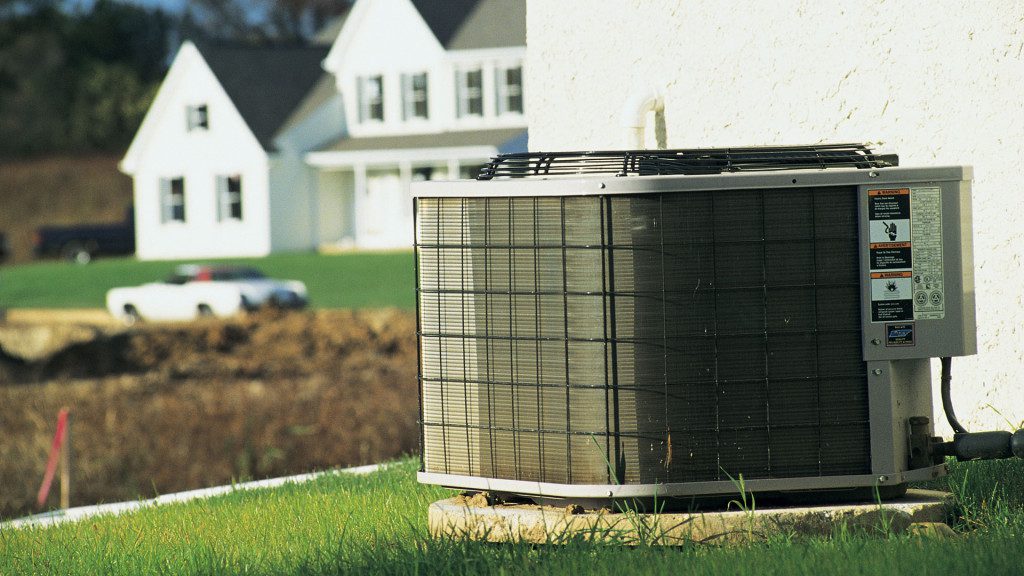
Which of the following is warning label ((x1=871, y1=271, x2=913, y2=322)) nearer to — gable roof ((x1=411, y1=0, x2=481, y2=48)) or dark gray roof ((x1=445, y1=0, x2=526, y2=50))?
dark gray roof ((x1=445, y1=0, x2=526, y2=50))

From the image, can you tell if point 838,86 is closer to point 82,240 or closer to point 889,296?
point 889,296

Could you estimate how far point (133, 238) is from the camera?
160 feet

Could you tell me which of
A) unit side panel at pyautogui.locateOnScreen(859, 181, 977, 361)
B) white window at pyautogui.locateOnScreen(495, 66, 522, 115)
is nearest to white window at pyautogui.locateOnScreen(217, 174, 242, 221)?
white window at pyautogui.locateOnScreen(495, 66, 522, 115)

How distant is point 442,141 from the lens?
37969 mm

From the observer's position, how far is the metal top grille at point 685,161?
4859mm

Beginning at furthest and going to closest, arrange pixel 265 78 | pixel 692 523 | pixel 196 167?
1. pixel 265 78
2. pixel 196 167
3. pixel 692 523

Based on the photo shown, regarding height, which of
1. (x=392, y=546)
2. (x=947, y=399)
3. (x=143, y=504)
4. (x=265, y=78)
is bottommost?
(x=143, y=504)

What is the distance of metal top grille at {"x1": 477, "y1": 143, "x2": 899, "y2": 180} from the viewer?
15.9 feet

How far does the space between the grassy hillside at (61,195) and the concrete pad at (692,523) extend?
5436 cm

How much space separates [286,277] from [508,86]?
8384mm

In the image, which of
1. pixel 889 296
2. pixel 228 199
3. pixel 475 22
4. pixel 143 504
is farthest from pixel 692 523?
pixel 228 199

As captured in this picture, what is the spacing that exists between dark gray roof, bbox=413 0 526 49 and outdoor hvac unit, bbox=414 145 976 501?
33.0 metres

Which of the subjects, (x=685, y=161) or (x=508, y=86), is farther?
(x=508, y=86)

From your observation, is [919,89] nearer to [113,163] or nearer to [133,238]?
[133,238]
